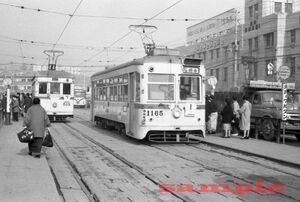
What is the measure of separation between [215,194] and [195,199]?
1.72ft

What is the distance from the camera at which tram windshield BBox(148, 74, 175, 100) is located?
14.2 metres

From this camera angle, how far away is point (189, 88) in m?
14.7

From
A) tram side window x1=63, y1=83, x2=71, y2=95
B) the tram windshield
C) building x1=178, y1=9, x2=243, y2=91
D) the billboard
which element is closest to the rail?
the tram windshield

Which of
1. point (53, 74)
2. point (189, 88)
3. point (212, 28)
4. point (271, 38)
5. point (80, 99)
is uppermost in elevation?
point (212, 28)

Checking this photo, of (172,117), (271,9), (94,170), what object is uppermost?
(271,9)

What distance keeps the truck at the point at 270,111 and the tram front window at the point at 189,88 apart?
3354 mm

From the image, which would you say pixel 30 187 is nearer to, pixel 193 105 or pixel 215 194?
pixel 215 194

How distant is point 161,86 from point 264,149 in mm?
4012

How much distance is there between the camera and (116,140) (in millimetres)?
16031

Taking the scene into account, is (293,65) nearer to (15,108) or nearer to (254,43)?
(254,43)

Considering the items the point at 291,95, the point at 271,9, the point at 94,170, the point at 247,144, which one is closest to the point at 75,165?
the point at 94,170

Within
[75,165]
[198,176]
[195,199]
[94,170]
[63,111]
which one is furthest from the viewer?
[63,111]

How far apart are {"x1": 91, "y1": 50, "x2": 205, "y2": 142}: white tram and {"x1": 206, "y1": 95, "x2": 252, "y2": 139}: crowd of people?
236 centimetres

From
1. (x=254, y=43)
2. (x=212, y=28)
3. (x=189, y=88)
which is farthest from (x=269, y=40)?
(x=189, y=88)
